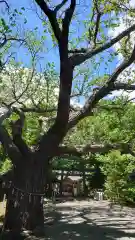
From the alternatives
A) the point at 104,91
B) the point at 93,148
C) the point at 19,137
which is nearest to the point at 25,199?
the point at 19,137

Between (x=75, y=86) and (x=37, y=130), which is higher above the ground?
(x=75, y=86)

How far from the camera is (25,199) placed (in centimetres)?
885

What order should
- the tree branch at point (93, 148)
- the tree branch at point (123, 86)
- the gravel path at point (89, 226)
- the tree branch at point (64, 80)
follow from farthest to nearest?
the tree branch at point (93, 148)
the tree branch at point (123, 86)
the gravel path at point (89, 226)
the tree branch at point (64, 80)

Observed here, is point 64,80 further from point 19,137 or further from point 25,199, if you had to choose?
point 25,199

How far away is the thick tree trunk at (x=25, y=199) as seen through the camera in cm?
883

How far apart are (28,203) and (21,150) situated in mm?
1654

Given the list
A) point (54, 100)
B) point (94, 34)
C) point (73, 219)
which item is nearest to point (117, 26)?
point (94, 34)

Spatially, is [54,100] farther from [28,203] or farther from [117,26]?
[28,203]

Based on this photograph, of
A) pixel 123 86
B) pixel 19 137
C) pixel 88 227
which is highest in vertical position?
A: pixel 123 86

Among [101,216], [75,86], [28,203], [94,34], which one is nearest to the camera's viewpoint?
[28,203]

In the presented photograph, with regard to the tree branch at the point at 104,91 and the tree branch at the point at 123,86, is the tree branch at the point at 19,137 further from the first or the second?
the tree branch at the point at 123,86

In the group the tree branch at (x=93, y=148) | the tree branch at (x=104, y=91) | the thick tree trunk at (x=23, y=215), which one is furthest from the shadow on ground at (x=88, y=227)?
the tree branch at (x=104, y=91)

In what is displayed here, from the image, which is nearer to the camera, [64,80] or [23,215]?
[64,80]

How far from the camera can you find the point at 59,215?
1305cm
